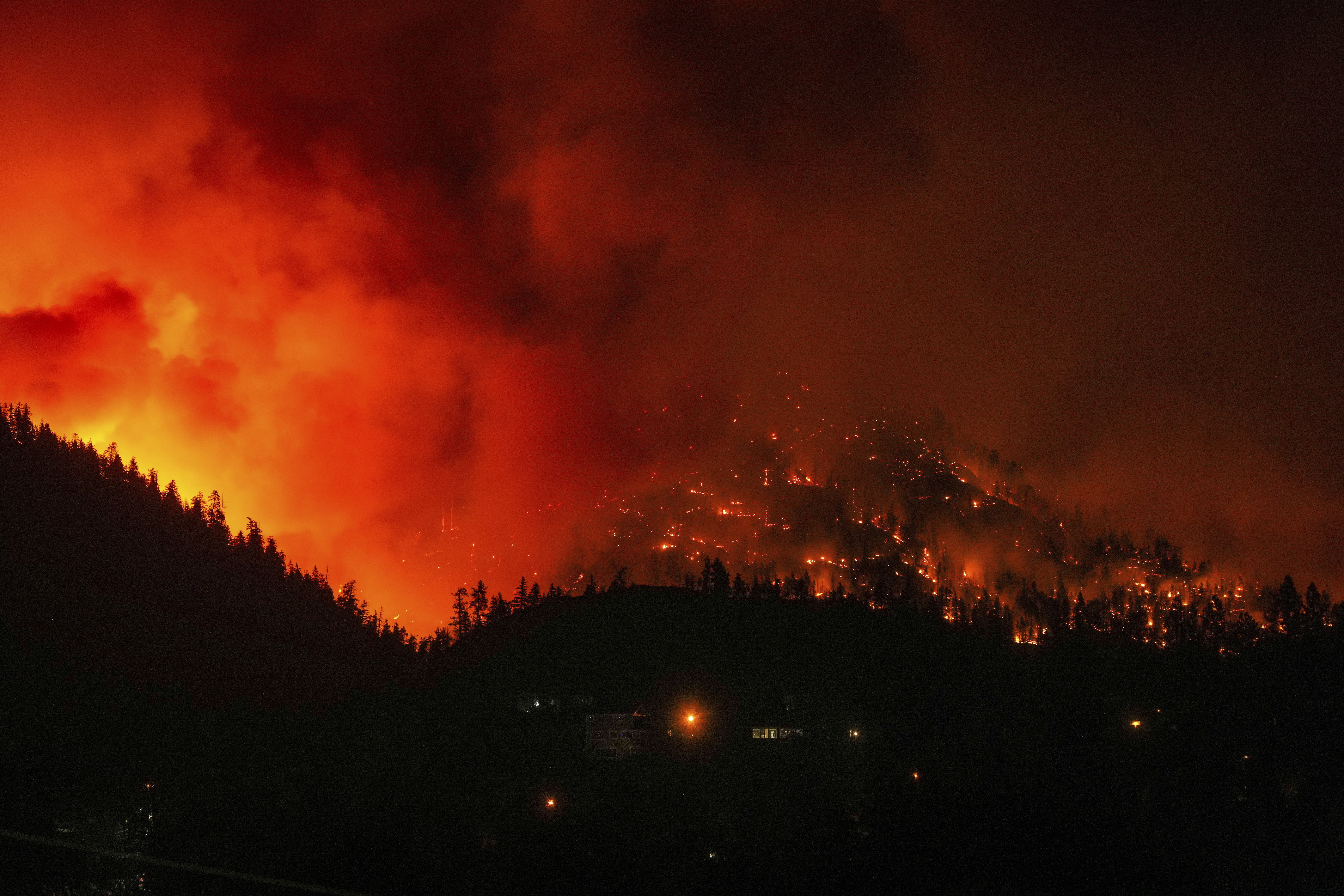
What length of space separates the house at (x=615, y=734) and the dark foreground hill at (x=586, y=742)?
1.86 meters

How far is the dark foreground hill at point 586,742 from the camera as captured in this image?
66312 mm

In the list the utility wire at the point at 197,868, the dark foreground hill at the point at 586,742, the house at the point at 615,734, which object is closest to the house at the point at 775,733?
the dark foreground hill at the point at 586,742

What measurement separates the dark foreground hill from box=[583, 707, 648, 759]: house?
6.09 feet

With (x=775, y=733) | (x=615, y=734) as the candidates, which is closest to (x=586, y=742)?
(x=615, y=734)

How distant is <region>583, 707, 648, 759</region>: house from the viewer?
127312 millimetres

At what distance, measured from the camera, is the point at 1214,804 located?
88062 mm

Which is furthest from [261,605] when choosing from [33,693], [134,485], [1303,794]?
[1303,794]

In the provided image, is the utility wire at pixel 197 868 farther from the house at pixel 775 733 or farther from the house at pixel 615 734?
the house at pixel 775 733

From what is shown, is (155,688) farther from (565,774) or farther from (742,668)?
(742,668)

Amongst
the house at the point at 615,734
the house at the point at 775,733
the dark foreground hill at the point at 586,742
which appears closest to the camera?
the dark foreground hill at the point at 586,742

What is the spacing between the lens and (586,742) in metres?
130

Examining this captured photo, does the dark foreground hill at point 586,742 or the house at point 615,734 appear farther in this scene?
the house at point 615,734

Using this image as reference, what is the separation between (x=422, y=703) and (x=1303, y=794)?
295ft

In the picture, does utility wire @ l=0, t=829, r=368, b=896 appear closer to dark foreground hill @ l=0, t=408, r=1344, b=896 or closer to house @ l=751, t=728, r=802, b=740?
dark foreground hill @ l=0, t=408, r=1344, b=896
